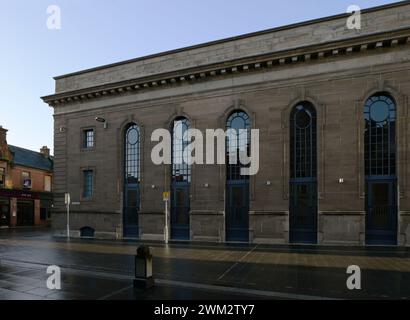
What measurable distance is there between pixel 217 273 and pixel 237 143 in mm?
11128

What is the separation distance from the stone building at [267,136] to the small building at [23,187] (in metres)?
17.9

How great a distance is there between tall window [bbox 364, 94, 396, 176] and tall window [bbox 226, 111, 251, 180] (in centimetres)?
705

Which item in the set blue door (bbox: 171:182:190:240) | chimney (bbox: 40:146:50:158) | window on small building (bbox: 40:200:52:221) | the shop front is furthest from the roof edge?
chimney (bbox: 40:146:50:158)

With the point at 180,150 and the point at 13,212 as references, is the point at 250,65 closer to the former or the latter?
the point at 180,150

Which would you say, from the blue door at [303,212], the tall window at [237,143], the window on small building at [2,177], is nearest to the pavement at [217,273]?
the blue door at [303,212]

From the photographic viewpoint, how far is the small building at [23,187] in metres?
38.0

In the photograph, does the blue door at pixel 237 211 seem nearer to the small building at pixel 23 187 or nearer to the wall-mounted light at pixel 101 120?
the wall-mounted light at pixel 101 120

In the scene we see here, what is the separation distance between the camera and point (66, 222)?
985 inches

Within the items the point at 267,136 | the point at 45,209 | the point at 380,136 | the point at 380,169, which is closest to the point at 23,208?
the point at 45,209

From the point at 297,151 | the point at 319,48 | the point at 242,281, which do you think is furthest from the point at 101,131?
the point at 242,281

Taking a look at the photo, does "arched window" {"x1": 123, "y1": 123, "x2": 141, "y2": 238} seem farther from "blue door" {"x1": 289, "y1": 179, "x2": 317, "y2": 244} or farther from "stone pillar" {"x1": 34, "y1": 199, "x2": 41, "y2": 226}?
"stone pillar" {"x1": 34, "y1": 199, "x2": 41, "y2": 226}

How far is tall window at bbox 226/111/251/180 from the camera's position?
65.7 ft
